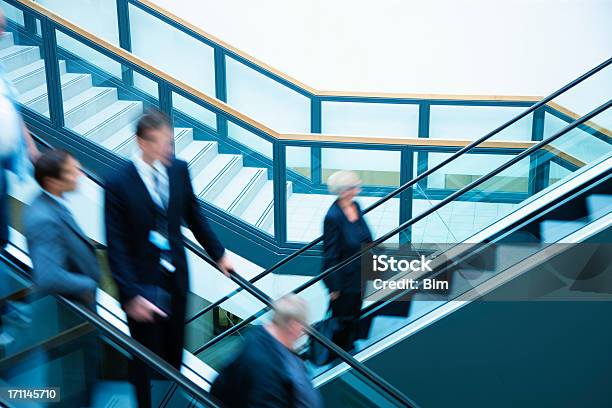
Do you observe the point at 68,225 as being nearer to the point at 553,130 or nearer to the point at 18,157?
the point at 18,157

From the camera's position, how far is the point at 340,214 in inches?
219

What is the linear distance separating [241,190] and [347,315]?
1.82m

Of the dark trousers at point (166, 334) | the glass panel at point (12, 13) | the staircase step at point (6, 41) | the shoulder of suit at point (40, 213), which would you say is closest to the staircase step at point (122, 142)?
the staircase step at point (6, 41)

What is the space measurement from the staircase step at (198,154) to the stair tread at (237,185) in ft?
0.98

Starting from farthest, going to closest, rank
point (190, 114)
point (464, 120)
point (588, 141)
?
1. point (464, 120)
2. point (190, 114)
3. point (588, 141)

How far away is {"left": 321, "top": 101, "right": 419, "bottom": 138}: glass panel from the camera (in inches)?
375

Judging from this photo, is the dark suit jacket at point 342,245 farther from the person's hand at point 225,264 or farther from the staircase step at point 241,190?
the staircase step at point 241,190

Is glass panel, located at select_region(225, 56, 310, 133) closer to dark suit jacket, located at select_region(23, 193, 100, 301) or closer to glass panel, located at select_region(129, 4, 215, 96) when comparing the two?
glass panel, located at select_region(129, 4, 215, 96)

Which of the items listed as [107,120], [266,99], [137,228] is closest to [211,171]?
[107,120]

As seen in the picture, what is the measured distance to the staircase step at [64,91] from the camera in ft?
22.9

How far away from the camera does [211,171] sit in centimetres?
698

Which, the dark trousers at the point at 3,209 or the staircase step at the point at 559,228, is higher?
the dark trousers at the point at 3,209

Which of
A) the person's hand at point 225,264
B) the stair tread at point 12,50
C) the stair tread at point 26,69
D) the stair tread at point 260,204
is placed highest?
the stair tread at point 12,50

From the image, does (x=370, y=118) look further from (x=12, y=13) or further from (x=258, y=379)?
(x=258, y=379)
